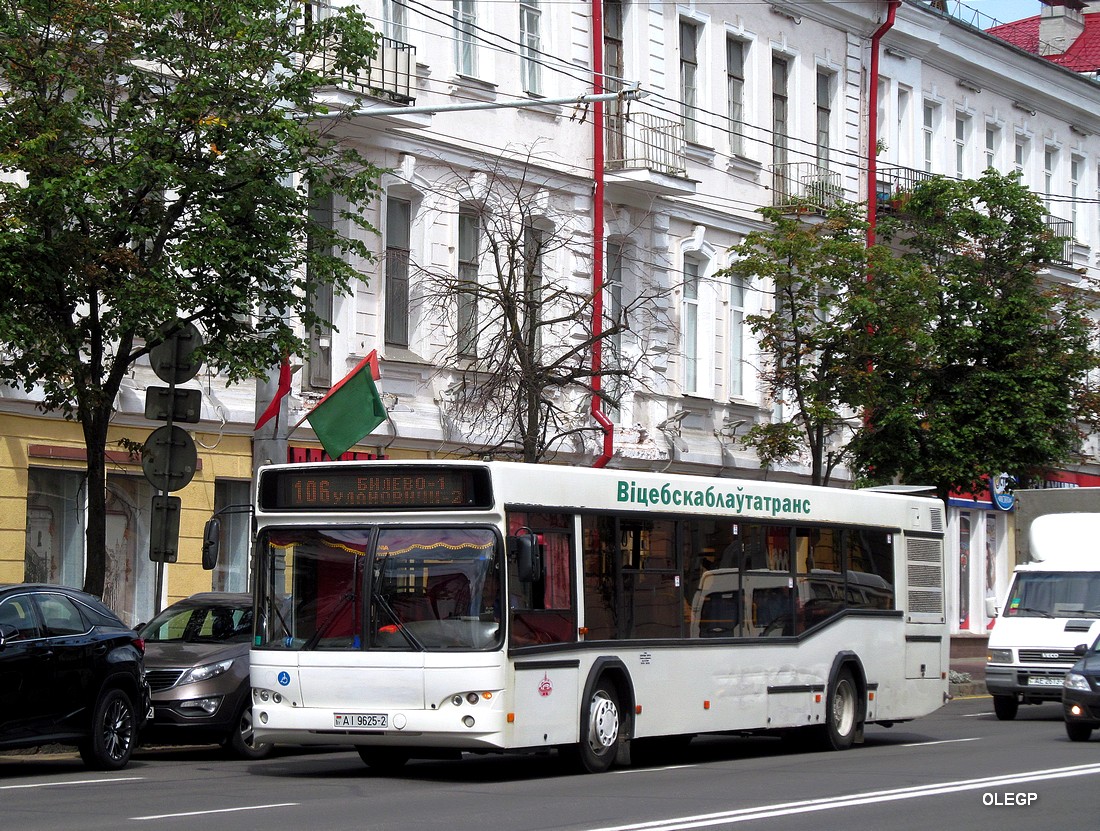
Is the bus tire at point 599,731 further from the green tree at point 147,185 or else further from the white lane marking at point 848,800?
the green tree at point 147,185

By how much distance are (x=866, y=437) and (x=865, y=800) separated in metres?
19.2

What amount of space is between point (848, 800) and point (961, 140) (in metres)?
33.3

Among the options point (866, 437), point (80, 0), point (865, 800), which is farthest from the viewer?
point (866, 437)

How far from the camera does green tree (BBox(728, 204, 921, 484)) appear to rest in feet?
98.5

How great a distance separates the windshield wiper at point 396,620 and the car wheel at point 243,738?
355 centimetres

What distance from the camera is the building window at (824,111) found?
39594mm

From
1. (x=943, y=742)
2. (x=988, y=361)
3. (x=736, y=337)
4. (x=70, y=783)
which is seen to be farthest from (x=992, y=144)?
(x=70, y=783)

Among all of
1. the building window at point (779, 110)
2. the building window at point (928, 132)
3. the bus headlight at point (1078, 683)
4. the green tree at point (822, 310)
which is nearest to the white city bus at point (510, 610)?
the bus headlight at point (1078, 683)

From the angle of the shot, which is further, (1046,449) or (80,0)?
(1046,449)

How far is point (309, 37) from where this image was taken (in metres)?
20.0

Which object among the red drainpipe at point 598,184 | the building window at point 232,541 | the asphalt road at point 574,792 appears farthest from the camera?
the red drainpipe at point 598,184

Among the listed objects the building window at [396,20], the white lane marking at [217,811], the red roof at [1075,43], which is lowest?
the white lane marking at [217,811]

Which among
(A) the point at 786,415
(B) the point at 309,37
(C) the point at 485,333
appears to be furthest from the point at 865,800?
(A) the point at 786,415

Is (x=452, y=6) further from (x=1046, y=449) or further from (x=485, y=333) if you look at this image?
(x=1046, y=449)
